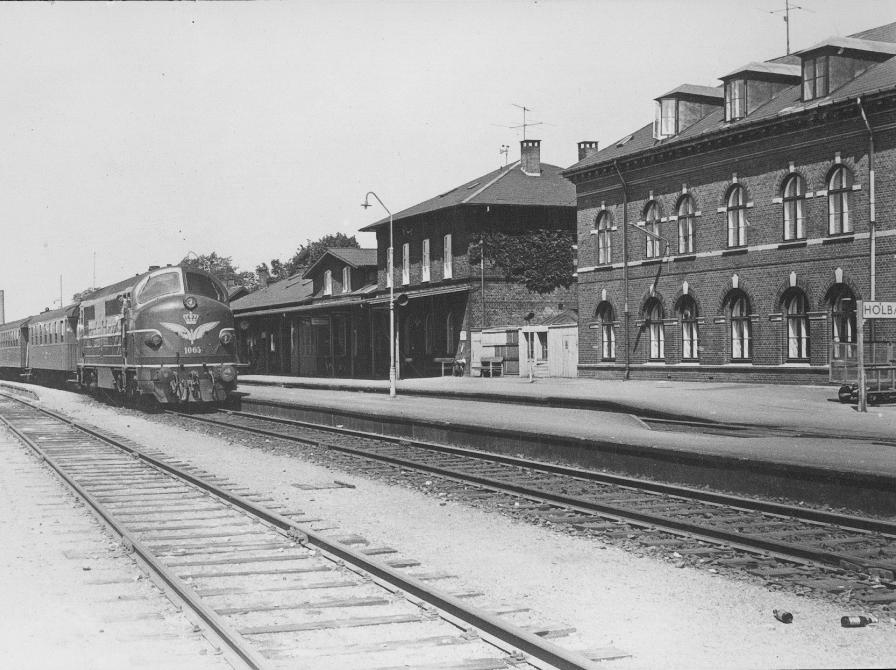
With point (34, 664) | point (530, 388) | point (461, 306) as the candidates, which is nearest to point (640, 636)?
point (34, 664)

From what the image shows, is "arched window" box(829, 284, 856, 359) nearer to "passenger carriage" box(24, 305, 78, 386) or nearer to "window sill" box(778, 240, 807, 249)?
"window sill" box(778, 240, 807, 249)

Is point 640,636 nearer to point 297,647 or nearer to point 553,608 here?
point 553,608

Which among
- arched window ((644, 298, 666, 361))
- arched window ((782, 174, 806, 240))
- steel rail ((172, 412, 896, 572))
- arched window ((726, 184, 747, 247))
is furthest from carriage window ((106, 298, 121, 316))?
arched window ((782, 174, 806, 240))

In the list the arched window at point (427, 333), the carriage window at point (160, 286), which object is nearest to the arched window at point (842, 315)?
the carriage window at point (160, 286)

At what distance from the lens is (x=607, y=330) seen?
3597cm

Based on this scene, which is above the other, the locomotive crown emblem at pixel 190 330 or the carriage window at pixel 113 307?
the carriage window at pixel 113 307

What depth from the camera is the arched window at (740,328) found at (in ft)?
99.1

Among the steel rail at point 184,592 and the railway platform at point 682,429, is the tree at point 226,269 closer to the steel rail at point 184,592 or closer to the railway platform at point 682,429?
the railway platform at point 682,429

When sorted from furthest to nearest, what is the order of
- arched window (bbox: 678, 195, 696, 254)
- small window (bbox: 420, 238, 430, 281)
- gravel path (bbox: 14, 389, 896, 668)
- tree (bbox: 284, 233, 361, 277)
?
tree (bbox: 284, 233, 361, 277)
small window (bbox: 420, 238, 430, 281)
arched window (bbox: 678, 195, 696, 254)
gravel path (bbox: 14, 389, 896, 668)

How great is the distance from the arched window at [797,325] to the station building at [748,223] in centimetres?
5

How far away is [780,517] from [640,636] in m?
4.57

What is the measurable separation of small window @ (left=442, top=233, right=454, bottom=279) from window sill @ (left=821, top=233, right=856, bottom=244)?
19500 mm

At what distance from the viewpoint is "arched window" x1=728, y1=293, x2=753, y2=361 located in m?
30.2

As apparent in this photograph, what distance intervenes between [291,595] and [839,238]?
2388cm
